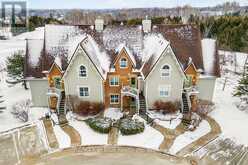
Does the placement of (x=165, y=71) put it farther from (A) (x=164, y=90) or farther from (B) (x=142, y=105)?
(B) (x=142, y=105)

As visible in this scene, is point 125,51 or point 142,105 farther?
point 142,105

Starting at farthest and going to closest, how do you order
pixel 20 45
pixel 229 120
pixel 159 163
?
pixel 20 45
pixel 229 120
pixel 159 163

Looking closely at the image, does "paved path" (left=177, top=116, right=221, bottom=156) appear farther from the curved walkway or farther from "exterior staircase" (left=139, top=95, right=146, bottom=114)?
"exterior staircase" (left=139, top=95, right=146, bottom=114)

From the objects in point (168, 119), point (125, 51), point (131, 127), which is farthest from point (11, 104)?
point (168, 119)

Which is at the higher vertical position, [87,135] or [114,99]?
[114,99]

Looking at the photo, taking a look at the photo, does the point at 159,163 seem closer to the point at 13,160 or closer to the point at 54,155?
the point at 54,155

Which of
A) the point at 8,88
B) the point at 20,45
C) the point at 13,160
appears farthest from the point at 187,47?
the point at 20,45

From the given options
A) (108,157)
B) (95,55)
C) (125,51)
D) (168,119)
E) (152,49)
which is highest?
(152,49)

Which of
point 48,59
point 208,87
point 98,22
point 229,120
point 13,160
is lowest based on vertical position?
point 13,160
